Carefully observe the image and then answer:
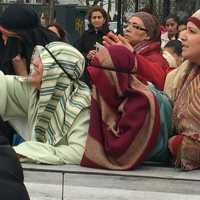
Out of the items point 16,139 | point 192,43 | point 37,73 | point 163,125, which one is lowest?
point 16,139

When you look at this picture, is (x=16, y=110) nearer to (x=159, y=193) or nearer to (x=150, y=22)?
(x=159, y=193)

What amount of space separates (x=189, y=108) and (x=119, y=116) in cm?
36

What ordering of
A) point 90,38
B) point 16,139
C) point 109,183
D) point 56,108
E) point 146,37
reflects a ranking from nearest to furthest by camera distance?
point 109,183 < point 56,108 < point 16,139 < point 146,37 < point 90,38

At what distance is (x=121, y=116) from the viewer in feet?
11.4

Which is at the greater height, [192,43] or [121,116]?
[192,43]

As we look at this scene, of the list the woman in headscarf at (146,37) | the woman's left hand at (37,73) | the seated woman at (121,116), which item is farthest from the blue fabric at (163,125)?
the woman in headscarf at (146,37)

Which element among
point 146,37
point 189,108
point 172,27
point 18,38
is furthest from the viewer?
point 172,27

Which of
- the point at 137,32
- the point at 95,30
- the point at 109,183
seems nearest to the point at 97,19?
the point at 95,30

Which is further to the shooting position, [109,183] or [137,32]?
[137,32]

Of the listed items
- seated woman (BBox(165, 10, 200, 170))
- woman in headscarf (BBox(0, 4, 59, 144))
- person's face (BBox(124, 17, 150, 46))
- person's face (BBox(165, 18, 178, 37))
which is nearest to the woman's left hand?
woman in headscarf (BBox(0, 4, 59, 144))

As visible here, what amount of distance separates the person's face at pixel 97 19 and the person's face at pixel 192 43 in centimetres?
583

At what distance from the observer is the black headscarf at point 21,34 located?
4.34 metres

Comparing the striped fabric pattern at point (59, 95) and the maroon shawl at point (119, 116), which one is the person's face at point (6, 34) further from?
the maroon shawl at point (119, 116)

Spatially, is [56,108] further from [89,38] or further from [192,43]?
[89,38]
